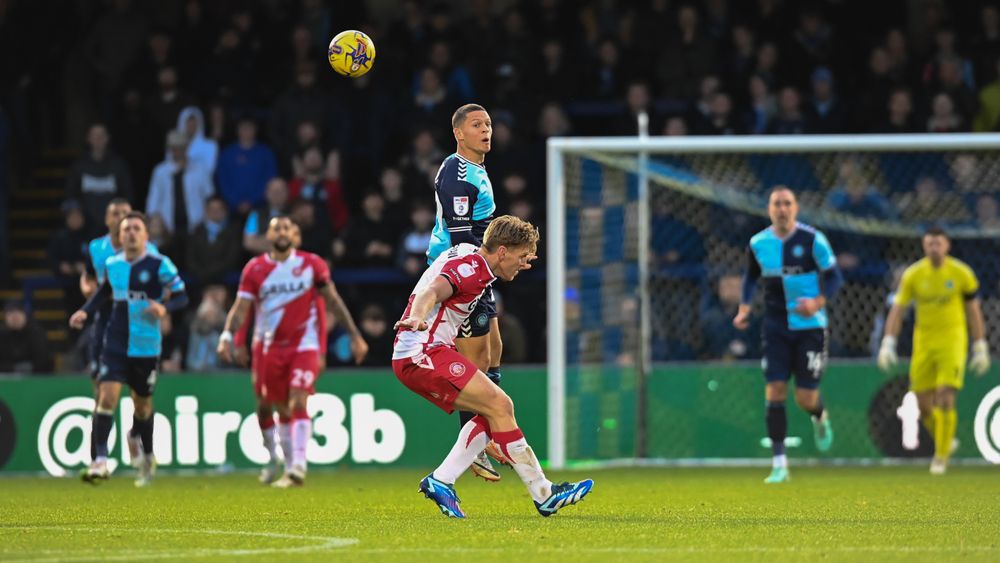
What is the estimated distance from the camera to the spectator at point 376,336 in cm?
1698

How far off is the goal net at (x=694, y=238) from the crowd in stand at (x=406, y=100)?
0.13 meters

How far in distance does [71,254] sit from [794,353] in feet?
26.6

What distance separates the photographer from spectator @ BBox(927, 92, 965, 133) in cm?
1778

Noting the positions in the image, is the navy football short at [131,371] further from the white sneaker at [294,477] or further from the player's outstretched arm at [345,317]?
the player's outstretched arm at [345,317]

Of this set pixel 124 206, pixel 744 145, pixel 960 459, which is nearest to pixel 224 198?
pixel 124 206

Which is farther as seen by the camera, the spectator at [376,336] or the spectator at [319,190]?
the spectator at [319,190]

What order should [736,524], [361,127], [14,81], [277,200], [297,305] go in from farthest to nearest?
[14,81] → [361,127] → [277,200] → [297,305] → [736,524]

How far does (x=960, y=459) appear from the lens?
16031 mm

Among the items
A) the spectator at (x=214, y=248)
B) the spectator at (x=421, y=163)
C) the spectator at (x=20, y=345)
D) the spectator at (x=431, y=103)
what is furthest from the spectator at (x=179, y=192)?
the spectator at (x=431, y=103)

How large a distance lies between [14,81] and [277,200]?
190 inches

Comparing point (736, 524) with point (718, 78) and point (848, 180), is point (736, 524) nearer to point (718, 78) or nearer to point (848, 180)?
point (848, 180)

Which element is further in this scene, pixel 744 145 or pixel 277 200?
pixel 277 200

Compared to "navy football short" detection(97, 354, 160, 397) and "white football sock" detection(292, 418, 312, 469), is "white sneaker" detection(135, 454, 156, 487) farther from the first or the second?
"white football sock" detection(292, 418, 312, 469)

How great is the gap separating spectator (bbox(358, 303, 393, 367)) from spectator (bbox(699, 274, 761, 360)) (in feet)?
10.4
